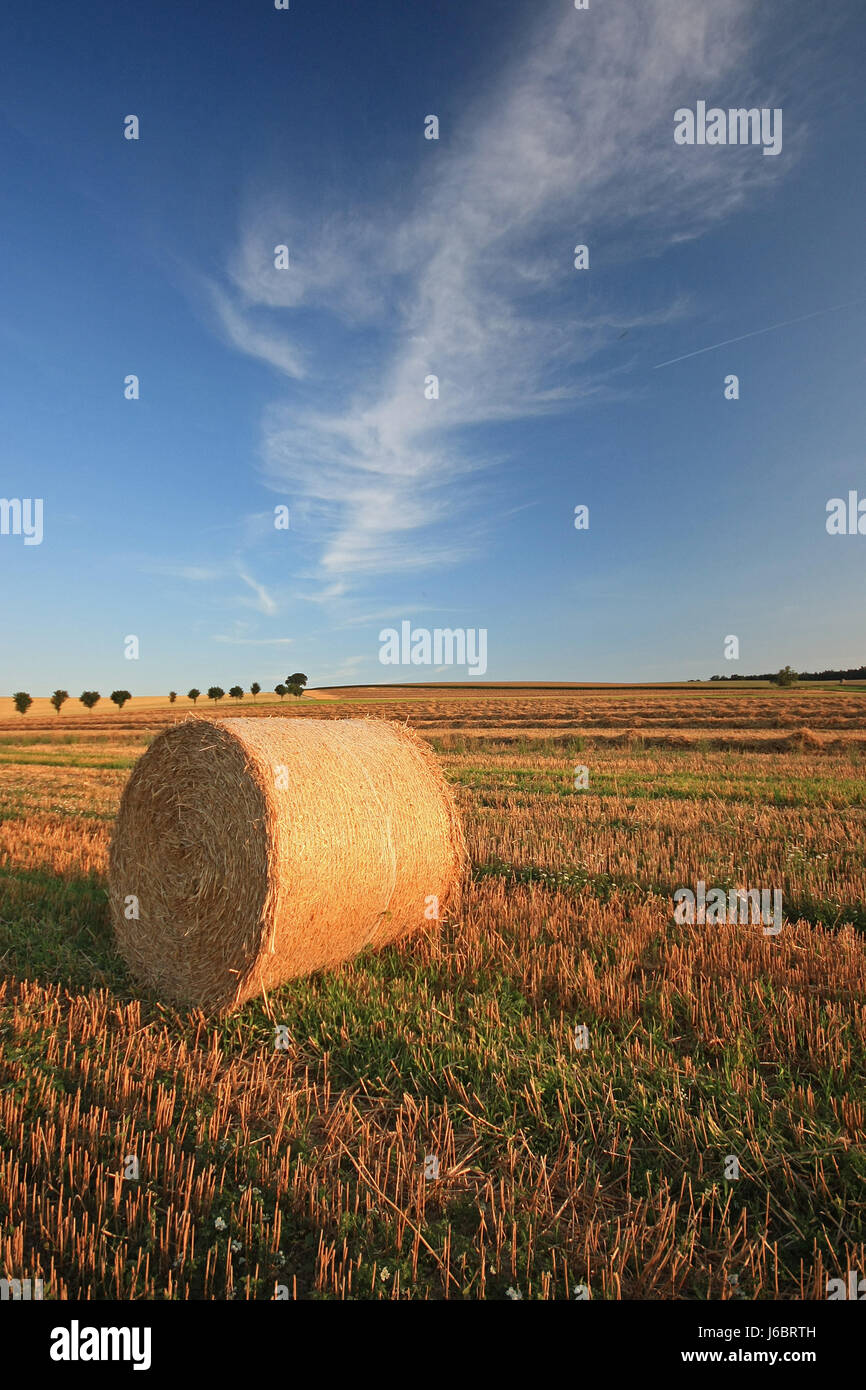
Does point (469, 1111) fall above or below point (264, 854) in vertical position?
below

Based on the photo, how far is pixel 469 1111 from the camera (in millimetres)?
4047

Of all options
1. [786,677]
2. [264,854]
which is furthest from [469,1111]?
[786,677]

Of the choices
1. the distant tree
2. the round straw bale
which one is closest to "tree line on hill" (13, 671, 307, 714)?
the distant tree

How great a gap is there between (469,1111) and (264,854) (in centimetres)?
242

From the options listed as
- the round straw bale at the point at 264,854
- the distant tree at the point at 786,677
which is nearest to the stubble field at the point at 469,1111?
the round straw bale at the point at 264,854

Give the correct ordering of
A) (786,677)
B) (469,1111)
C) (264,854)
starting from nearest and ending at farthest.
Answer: (469,1111) → (264,854) → (786,677)

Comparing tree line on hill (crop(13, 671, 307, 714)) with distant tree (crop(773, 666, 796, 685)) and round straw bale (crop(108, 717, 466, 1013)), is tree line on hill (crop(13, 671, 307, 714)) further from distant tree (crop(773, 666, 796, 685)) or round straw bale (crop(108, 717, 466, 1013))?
round straw bale (crop(108, 717, 466, 1013))

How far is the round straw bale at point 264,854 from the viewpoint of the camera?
5.70 m

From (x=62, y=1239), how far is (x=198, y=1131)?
2.68 ft

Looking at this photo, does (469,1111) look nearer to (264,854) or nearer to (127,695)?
(264,854)

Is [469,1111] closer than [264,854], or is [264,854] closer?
[469,1111]

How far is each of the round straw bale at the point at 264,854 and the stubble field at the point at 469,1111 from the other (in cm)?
30
